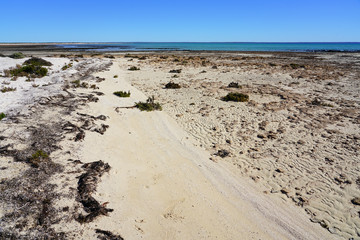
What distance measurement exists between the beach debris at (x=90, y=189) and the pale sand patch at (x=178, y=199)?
0.14 metres

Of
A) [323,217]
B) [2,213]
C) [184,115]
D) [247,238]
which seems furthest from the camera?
[184,115]

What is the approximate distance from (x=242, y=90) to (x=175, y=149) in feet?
30.9

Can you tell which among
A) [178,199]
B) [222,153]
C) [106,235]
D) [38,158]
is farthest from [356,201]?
[38,158]

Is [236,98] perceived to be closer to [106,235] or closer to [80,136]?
[80,136]

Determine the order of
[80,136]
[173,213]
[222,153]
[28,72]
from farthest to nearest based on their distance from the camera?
[28,72] → [222,153] → [80,136] → [173,213]

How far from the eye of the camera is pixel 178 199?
471cm

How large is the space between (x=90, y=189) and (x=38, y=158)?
60.9 inches

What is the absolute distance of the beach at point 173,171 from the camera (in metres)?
3.83

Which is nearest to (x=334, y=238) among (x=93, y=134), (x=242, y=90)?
(x=93, y=134)

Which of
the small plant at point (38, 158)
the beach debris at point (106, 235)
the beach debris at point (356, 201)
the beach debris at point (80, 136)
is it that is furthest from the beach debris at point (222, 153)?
the small plant at point (38, 158)

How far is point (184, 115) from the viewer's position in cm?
1002

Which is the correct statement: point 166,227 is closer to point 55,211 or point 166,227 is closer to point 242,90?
point 55,211

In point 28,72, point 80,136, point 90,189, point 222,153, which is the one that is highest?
point 28,72

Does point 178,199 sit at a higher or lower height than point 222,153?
lower
